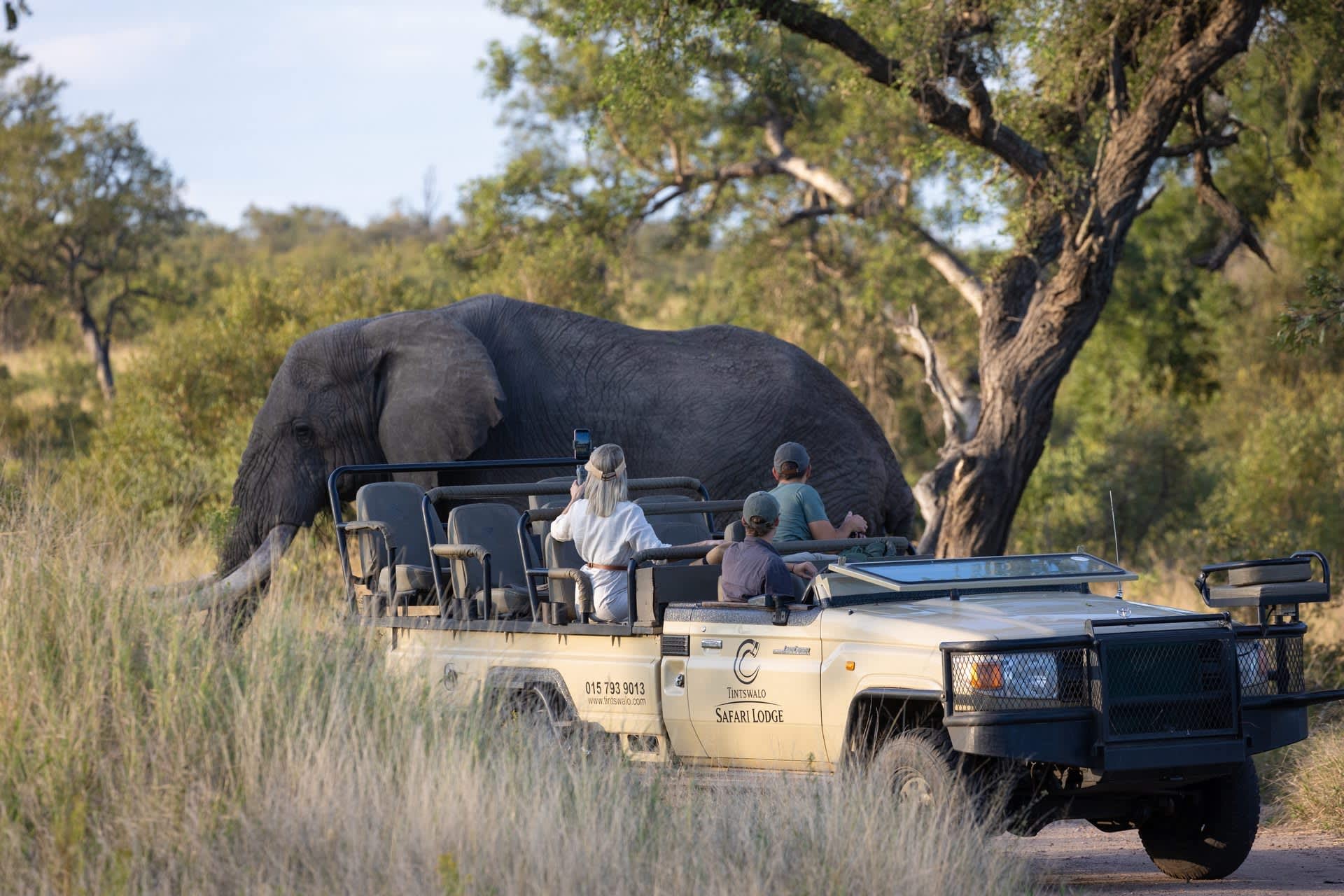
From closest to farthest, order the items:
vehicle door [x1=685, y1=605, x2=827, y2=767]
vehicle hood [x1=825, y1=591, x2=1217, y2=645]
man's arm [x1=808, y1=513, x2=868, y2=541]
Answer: vehicle hood [x1=825, y1=591, x2=1217, y2=645]
vehicle door [x1=685, y1=605, x2=827, y2=767]
man's arm [x1=808, y1=513, x2=868, y2=541]

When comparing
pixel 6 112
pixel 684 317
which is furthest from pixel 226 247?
pixel 684 317

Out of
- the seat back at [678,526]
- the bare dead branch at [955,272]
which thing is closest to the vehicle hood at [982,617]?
the seat back at [678,526]

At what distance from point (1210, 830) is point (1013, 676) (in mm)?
1573

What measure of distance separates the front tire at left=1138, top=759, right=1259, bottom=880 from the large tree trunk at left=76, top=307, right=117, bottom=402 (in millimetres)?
25925

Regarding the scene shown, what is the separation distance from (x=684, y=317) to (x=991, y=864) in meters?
22.9

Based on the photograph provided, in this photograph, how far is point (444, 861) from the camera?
5.47 m

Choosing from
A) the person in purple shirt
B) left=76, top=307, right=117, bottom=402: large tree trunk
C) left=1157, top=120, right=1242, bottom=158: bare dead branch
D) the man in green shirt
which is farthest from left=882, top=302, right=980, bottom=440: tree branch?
left=76, top=307, right=117, bottom=402: large tree trunk

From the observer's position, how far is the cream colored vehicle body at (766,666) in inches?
267

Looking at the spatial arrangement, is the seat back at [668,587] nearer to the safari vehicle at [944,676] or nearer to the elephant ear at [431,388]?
the safari vehicle at [944,676]

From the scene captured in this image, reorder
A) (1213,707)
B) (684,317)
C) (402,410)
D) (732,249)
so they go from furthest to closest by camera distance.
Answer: (684,317), (732,249), (402,410), (1213,707)

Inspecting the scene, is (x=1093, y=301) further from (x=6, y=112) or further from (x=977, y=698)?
(x=6, y=112)

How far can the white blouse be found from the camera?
8.49 m

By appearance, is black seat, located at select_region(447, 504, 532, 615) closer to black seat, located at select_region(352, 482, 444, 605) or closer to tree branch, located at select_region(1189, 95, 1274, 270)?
black seat, located at select_region(352, 482, 444, 605)

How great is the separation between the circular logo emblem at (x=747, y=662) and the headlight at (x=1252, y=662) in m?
1.95
